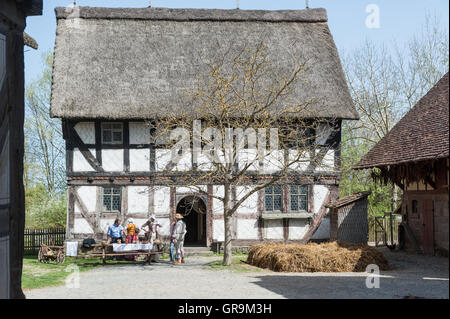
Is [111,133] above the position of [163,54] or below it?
below

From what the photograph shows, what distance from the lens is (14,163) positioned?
24.0 feet

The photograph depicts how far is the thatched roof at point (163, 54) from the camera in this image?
1838 cm

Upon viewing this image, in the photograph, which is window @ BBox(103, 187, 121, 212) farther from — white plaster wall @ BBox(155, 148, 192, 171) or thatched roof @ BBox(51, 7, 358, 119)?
thatched roof @ BBox(51, 7, 358, 119)

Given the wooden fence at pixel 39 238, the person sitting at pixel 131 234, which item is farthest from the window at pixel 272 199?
the wooden fence at pixel 39 238

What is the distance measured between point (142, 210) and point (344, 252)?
7.81 m

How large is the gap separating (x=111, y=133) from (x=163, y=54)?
3.63m

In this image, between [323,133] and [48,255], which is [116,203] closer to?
[48,255]

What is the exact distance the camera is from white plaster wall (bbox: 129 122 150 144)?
18.6 meters

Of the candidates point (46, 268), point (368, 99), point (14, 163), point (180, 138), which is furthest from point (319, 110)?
point (14, 163)

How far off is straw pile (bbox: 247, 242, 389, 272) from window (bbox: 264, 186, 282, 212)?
4764 millimetres

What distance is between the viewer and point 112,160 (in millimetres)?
18547

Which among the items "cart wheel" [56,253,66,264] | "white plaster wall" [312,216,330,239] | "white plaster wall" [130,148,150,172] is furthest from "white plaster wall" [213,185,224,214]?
"cart wheel" [56,253,66,264]
